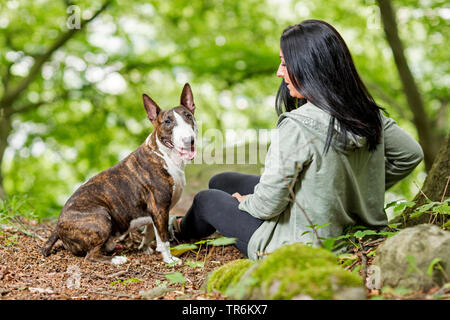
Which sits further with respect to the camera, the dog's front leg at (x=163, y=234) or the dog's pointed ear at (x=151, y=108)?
the dog's pointed ear at (x=151, y=108)

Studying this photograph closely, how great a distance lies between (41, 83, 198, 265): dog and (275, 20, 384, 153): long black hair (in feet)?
4.03

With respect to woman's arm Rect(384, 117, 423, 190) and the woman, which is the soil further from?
woman's arm Rect(384, 117, 423, 190)

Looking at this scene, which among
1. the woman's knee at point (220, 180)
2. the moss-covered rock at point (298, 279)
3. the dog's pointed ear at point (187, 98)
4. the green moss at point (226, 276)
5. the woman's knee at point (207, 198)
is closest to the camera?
the moss-covered rock at point (298, 279)

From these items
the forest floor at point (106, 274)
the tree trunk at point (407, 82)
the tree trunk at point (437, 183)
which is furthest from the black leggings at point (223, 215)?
the tree trunk at point (407, 82)

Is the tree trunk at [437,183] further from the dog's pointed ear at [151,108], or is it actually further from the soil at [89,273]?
the dog's pointed ear at [151,108]

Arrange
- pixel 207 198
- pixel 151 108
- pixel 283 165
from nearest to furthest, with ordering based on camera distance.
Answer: pixel 283 165
pixel 207 198
pixel 151 108

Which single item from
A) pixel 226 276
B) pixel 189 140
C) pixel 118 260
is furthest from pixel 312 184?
pixel 118 260

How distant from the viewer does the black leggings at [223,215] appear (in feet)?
9.66

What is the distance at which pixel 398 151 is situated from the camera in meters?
2.97

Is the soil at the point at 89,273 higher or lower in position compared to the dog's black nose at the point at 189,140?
lower

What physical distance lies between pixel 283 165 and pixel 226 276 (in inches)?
28.0

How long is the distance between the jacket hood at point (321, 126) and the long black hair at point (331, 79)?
26 millimetres

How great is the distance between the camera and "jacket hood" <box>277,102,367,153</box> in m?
2.48

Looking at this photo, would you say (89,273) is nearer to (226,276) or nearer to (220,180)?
(226,276)
